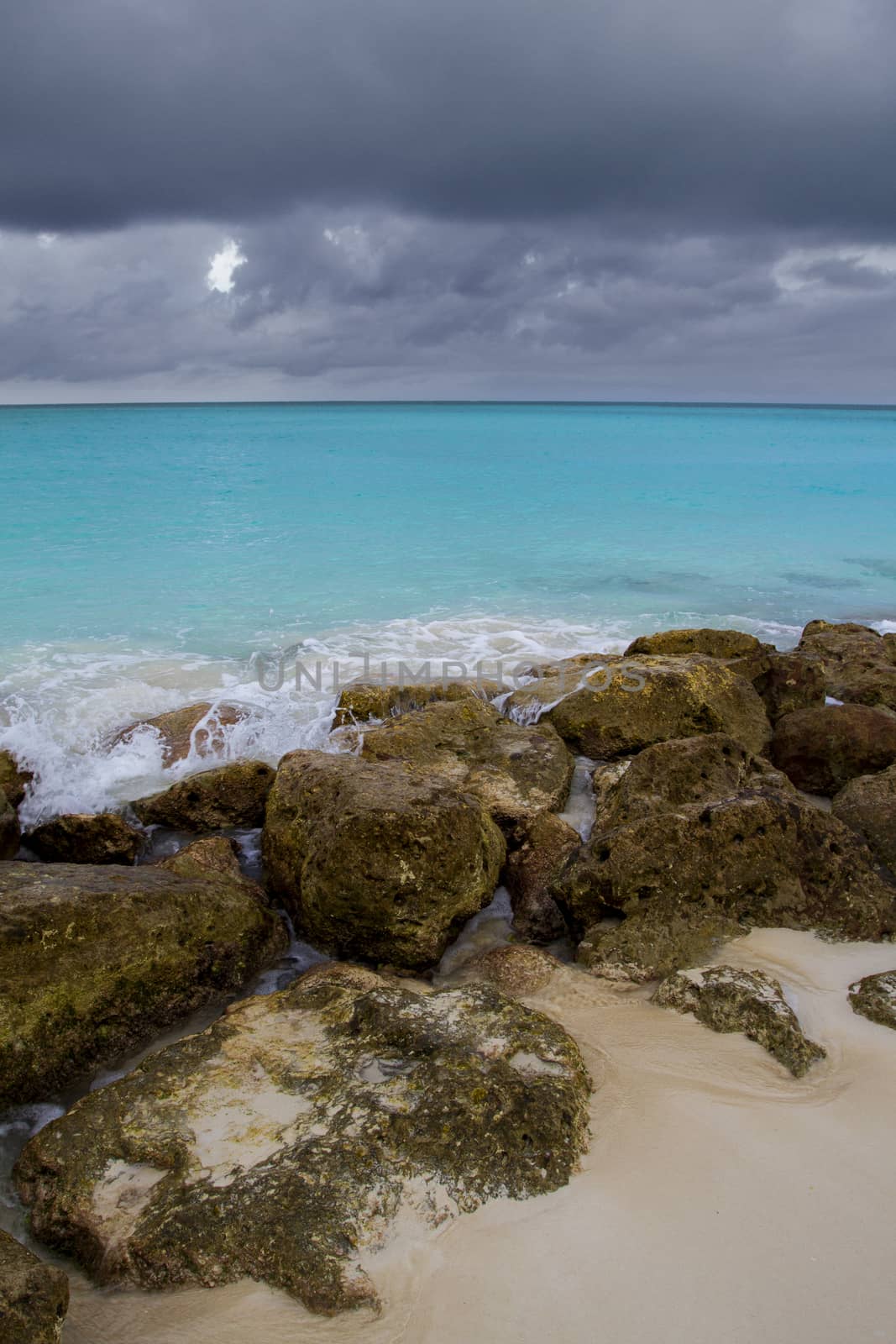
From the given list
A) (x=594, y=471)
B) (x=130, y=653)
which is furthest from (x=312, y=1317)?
(x=594, y=471)

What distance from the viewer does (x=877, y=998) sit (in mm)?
3314

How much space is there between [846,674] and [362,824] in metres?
5.07

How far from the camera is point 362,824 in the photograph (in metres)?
3.96

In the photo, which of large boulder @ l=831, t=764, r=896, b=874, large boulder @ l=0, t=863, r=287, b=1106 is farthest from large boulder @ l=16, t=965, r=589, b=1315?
large boulder @ l=831, t=764, r=896, b=874

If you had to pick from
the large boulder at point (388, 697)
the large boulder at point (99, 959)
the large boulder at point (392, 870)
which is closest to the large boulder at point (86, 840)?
the large boulder at point (99, 959)

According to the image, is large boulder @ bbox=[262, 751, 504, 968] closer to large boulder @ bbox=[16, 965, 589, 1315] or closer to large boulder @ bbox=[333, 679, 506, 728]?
large boulder @ bbox=[16, 965, 589, 1315]

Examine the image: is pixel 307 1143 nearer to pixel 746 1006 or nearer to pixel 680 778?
pixel 746 1006

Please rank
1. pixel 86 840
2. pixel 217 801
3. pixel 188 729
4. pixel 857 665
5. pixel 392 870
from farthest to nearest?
pixel 857 665 → pixel 188 729 → pixel 217 801 → pixel 86 840 → pixel 392 870

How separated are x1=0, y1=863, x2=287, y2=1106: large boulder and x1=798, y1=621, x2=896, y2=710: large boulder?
17.2 ft

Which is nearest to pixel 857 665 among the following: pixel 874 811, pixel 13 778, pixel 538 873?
pixel 874 811

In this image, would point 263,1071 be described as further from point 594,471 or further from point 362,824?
point 594,471

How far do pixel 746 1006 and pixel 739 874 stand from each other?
0.86m

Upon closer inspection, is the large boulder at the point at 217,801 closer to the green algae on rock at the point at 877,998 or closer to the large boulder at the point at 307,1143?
the large boulder at the point at 307,1143

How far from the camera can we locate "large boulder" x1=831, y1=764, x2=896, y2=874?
4.43 meters
